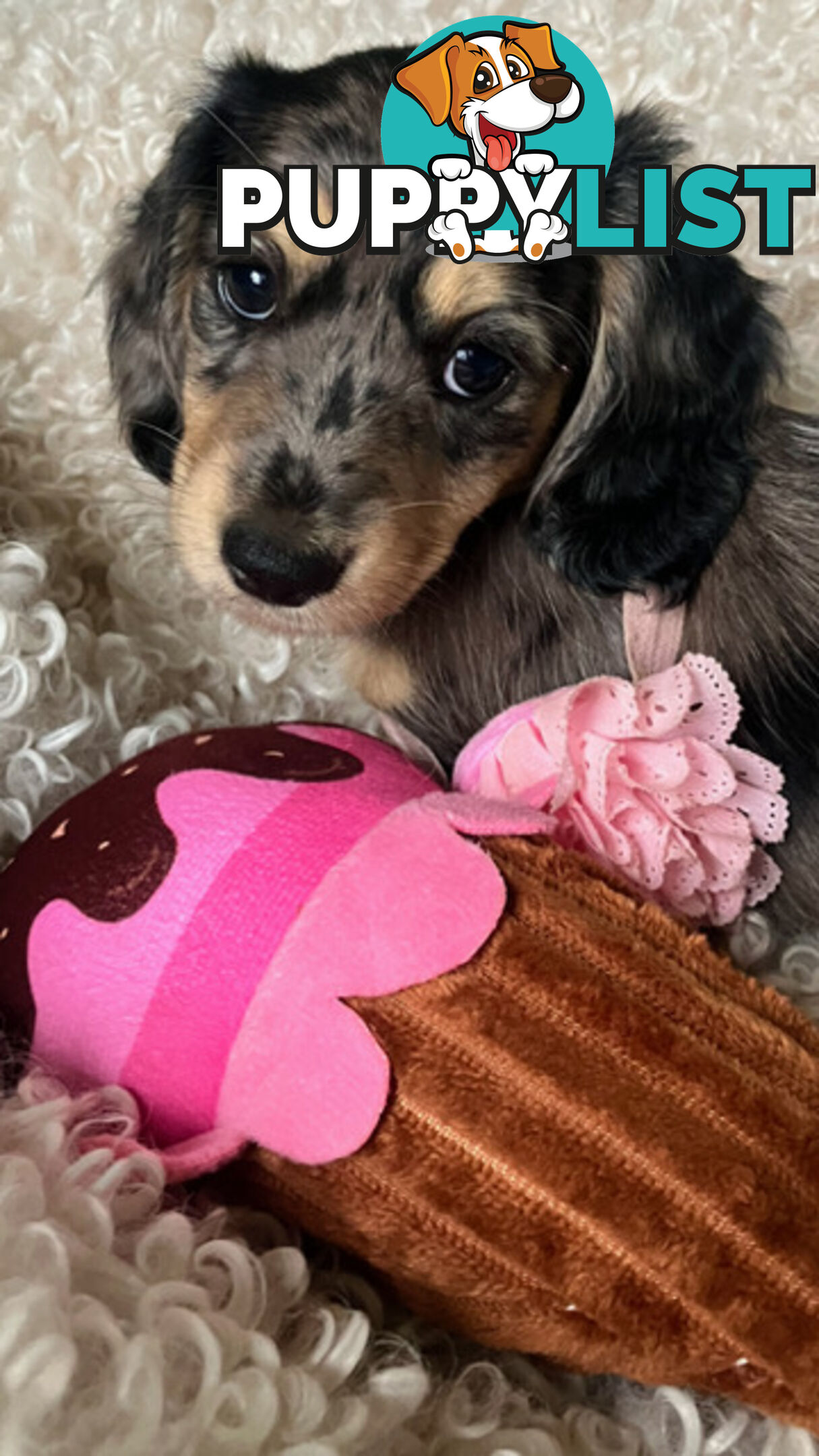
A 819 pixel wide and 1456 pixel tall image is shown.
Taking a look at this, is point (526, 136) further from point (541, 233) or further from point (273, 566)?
point (273, 566)

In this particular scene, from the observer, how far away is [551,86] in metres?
1.07

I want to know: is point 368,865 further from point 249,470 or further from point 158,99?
point 158,99

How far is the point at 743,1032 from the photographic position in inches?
34.5

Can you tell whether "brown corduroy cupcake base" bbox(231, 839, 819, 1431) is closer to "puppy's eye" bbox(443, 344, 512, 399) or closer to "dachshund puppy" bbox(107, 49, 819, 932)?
"dachshund puppy" bbox(107, 49, 819, 932)

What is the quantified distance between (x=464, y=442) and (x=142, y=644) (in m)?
0.43

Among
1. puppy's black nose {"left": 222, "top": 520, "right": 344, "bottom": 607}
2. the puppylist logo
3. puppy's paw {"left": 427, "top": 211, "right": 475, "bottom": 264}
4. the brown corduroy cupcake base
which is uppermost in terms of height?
the puppylist logo

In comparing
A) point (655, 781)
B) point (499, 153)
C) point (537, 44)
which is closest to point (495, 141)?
point (499, 153)

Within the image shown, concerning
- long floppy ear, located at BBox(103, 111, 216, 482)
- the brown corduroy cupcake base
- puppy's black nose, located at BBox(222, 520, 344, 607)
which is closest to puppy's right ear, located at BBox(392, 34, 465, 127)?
long floppy ear, located at BBox(103, 111, 216, 482)

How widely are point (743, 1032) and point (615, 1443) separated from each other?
27cm

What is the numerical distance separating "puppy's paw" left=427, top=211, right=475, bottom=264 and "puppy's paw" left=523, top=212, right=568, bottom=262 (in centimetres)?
5

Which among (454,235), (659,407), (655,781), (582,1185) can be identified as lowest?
(582,1185)

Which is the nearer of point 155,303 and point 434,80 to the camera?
point 434,80

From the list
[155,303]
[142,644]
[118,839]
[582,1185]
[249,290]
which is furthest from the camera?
[142,644]

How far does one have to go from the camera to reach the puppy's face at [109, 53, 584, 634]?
105cm
